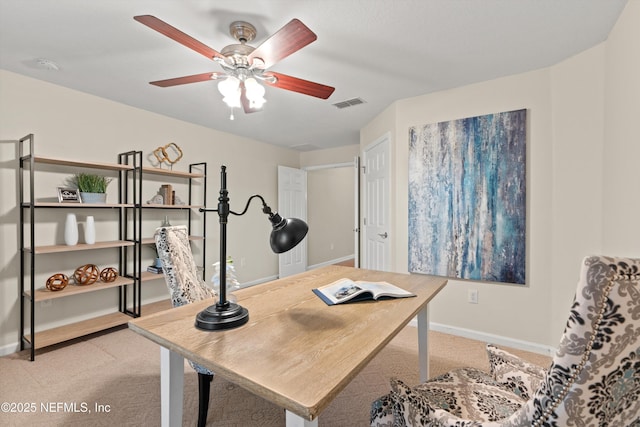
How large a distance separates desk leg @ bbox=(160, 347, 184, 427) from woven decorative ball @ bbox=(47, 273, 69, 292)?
217 centimetres

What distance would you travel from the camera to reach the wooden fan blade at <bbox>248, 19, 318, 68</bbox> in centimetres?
132

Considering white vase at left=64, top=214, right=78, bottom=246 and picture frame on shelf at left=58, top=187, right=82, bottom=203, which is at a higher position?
picture frame on shelf at left=58, top=187, right=82, bottom=203

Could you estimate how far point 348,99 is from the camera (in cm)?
299

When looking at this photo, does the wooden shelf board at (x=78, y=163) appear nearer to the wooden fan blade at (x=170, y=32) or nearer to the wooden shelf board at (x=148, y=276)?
the wooden shelf board at (x=148, y=276)

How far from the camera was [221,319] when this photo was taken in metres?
1.01

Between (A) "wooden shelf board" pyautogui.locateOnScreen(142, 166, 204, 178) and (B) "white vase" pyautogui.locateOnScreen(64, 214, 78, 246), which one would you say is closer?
(B) "white vase" pyautogui.locateOnScreen(64, 214, 78, 246)

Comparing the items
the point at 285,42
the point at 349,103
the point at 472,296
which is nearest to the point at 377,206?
the point at 349,103

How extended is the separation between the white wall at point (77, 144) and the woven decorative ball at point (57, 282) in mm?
254

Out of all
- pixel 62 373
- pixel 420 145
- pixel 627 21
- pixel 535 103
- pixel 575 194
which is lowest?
pixel 62 373

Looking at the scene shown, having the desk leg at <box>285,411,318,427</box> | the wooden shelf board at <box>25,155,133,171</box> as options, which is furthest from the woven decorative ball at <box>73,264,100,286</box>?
the desk leg at <box>285,411,318,427</box>

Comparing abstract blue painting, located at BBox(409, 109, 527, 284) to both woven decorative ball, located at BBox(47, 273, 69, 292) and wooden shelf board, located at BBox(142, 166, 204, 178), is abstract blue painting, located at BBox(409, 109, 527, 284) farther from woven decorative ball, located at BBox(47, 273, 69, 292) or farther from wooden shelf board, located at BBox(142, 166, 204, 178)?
woven decorative ball, located at BBox(47, 273, 69, 292)

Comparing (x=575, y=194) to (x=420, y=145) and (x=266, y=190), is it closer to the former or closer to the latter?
(x=420, y=145)

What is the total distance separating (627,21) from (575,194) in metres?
1.14

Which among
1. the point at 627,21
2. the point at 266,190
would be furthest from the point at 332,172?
the point at 627,21
